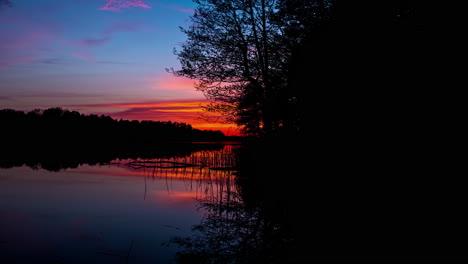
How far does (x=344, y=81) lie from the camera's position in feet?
26.7

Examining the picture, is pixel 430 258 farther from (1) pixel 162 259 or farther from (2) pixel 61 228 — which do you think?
(2) pixel 61 228

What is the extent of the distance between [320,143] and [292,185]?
2143 mm

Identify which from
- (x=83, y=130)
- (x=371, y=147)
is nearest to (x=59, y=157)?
(x=371, y=147)

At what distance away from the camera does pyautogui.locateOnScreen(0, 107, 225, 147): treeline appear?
212 ft

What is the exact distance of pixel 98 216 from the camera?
7.82 m

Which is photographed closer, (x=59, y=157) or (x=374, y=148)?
(x=374, y=148)

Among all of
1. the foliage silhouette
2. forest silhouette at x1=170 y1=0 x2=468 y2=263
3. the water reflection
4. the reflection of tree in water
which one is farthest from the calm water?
the foliage silhouette

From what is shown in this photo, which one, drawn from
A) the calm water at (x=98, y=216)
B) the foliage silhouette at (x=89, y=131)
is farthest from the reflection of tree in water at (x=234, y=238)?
the foliage silhouette at (x=89, y=131)

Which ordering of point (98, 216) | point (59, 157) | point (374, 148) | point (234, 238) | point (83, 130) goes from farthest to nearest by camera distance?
point (83, 130), point (59, 157), point (98, 216), point (374, 148), point (234, 238)

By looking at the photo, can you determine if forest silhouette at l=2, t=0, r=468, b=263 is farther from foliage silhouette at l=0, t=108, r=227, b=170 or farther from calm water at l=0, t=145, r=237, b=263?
foliage silhouette at l=0, t=108, r=227, b=170

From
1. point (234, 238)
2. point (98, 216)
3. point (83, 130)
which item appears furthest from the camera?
point (83, 130)

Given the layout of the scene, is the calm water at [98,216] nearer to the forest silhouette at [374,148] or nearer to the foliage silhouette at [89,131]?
the forest silhouette at [374,148]

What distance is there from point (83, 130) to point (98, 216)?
75435mm

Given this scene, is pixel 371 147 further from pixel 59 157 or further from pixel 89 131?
pixel 89 131
